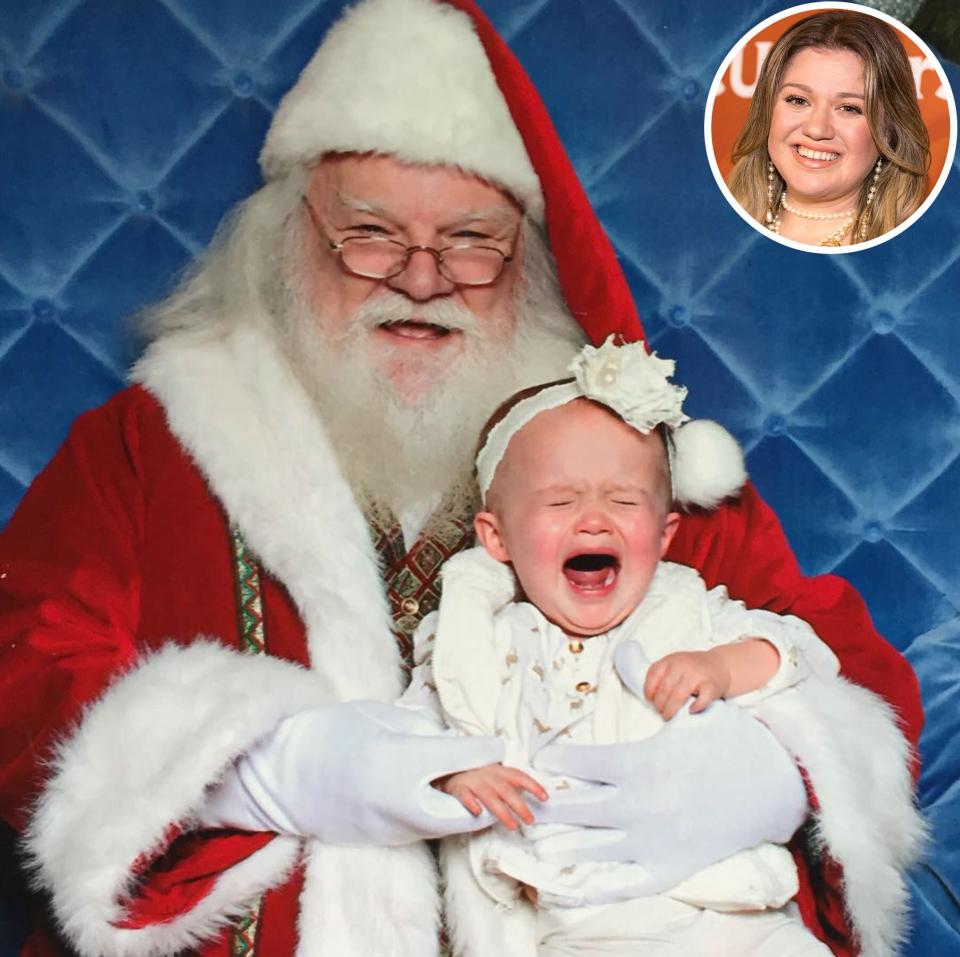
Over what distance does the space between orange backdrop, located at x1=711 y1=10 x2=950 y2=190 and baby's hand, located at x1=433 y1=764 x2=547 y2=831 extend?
1.09 meters

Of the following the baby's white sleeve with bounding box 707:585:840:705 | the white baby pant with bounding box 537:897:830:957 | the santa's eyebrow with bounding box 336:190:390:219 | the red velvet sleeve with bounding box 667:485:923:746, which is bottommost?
the white baby pant with bounding box 537:897:830:957

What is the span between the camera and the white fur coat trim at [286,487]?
5.79 feet

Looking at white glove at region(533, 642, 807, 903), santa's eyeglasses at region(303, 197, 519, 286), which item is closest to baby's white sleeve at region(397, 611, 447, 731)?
white glove at region(533, 642, 807, 903)

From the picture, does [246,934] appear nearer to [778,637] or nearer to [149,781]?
[149,781]

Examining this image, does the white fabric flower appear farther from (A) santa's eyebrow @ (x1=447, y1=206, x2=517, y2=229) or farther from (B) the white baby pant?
(B) the white baby pant

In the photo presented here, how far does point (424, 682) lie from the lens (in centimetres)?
174

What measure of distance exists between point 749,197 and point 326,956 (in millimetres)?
1257

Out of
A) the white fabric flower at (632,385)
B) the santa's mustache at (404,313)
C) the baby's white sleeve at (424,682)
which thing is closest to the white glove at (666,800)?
the baby's white sleeve at (424,682)

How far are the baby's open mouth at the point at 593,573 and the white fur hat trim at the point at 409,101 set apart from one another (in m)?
0.57

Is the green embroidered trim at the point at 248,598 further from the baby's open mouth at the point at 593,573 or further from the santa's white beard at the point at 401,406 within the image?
the baby's open mouth at the point at 593,573

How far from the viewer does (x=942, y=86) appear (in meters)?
2.21

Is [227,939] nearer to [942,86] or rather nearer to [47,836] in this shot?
[47,836]

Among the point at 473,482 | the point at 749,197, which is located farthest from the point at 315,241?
the point at 749,197

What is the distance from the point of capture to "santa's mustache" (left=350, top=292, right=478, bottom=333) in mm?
1962
